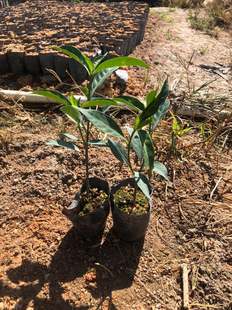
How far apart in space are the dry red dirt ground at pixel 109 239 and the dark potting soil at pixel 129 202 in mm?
183

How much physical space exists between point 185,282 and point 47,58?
85.0 inches

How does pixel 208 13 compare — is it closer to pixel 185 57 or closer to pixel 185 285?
pixel 185 57

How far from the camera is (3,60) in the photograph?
3008 mm

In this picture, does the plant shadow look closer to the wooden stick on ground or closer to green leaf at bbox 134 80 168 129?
the wooden stick on ground

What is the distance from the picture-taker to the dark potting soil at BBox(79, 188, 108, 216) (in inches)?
62.6

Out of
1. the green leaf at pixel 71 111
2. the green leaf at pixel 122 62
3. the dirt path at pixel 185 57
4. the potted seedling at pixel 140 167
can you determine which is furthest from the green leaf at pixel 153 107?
the dirt path at pixel 185 57

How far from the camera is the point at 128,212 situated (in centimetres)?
158

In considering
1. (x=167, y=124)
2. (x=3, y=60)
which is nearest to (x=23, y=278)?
(x=167, y=124)

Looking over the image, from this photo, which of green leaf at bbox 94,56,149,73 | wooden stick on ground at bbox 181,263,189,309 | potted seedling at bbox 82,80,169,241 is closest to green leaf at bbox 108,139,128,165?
potted seedling at bbox 82,80,169,241

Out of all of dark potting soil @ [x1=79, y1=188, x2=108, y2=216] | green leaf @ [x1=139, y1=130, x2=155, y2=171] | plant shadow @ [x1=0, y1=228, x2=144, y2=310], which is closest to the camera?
green leaf @ [x1=139, y1=130, x2=155, y2=171]

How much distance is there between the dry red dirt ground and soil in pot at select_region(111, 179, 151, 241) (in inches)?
3.7

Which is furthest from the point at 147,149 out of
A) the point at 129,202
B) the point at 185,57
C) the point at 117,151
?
the point at 185,57

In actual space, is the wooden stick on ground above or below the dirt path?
below

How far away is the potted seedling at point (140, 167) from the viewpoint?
123 cm
